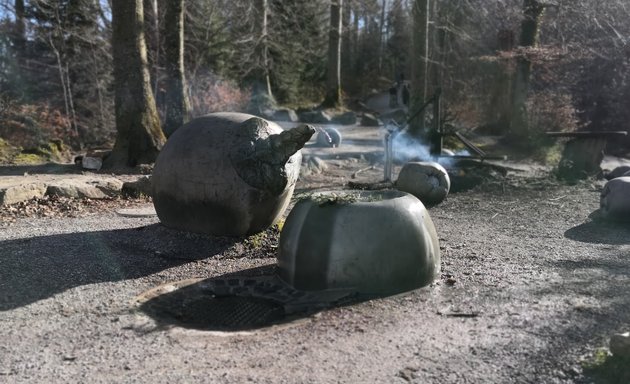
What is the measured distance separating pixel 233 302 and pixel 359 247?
3.98ft

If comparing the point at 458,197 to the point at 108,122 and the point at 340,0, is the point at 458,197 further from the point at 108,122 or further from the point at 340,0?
the point at 340,0

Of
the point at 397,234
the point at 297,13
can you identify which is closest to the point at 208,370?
the point at 397,234

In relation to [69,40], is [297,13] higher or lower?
higher

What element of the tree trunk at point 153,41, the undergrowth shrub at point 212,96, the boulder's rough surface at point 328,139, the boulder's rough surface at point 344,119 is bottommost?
the boulder's rough surface at point 328,139

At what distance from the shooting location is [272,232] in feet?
22.8

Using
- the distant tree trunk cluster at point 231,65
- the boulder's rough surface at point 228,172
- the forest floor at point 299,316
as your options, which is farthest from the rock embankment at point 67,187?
the boulder's rough surface at point 228,172

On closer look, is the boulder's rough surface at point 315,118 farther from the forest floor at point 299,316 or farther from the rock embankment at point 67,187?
the forest floor at point 299,316

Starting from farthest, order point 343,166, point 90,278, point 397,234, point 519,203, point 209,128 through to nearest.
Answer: point 343,166 < point 519,203 < point 209,128 < point 90,278 < point 397,234

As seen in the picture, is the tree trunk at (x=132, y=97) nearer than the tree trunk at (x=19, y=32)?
Yes

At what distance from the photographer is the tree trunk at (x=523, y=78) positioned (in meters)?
16.5

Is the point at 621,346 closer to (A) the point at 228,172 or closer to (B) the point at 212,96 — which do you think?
(A) the point at 228,172

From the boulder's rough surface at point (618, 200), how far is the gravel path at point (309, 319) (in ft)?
3.58

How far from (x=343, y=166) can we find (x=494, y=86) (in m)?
10.1

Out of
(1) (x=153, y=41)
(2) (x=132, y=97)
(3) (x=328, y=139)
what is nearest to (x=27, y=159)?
(2) (x=132, y=97)
